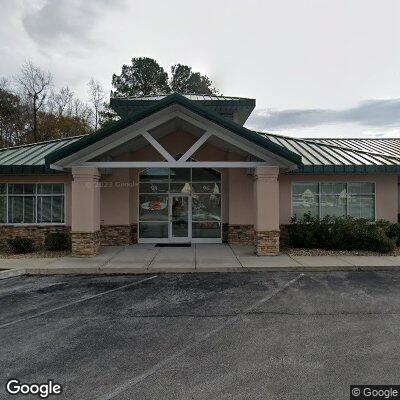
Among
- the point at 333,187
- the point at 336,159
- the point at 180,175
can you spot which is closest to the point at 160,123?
the point at 180,175

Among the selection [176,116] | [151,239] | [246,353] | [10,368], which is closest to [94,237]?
[151,239]

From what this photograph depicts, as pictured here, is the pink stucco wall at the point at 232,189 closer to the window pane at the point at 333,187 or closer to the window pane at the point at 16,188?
the window pane at the point at 333,187

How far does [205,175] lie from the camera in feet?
48.8

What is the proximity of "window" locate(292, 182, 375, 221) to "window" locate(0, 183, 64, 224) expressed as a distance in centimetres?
1028

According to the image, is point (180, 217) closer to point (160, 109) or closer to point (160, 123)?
point (160, 123)

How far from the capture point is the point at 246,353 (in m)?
4.83

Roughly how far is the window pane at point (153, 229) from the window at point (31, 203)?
346 centimetres

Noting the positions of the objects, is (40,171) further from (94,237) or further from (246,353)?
(246,353)

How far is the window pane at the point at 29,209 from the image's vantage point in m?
14.1

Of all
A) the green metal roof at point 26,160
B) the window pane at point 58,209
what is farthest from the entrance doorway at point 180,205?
the green metal roof at point 26,160

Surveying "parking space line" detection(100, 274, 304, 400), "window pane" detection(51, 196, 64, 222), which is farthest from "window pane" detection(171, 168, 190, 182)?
"parking space line" detection(100, 274, 304, 400)

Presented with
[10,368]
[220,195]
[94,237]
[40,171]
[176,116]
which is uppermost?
[176,116]

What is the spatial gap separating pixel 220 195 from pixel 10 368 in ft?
36.8

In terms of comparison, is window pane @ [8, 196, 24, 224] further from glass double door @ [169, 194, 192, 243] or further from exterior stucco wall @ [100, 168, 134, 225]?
glass double door @ [169, 194, 192, 243]
